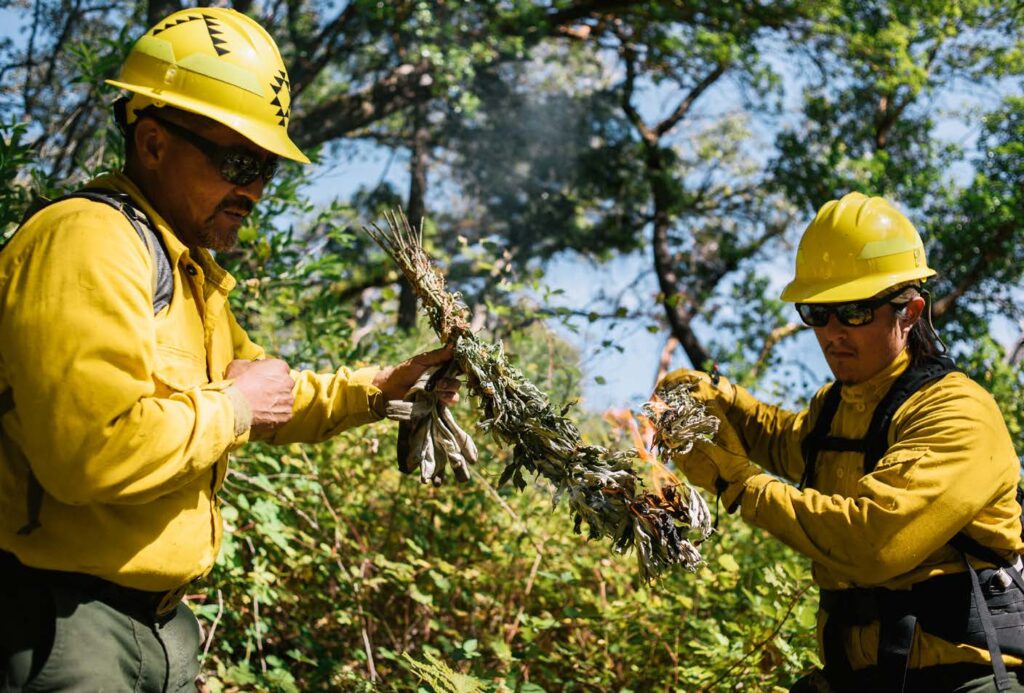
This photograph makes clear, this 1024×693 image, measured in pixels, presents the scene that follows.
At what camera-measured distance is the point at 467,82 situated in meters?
10.7

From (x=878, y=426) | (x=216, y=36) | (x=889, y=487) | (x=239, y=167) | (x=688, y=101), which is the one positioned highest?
(x=688, y=101)

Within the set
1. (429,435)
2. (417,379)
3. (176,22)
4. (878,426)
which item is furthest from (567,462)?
(176,22)

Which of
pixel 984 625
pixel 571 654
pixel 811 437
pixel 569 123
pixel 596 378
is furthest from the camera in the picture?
pixel 569 123

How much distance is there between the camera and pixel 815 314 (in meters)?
3.22

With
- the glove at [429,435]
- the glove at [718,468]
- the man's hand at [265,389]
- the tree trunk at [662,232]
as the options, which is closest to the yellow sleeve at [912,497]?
the glove at [718,468]

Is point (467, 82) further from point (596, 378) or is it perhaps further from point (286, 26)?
point (596, 378)

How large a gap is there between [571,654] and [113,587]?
247 centimetres

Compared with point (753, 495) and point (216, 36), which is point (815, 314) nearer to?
point (753, 495)

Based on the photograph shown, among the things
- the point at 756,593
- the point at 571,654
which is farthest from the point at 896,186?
the point at 571,654

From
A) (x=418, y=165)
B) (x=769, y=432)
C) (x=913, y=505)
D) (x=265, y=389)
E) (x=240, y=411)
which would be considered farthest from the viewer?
(x=418, y=165)

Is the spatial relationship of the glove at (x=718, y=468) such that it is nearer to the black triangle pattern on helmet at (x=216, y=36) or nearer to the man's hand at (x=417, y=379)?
the man's hand at (x=417, y=379)

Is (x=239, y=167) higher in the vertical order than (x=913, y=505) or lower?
higher

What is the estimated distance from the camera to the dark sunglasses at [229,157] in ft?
8.09

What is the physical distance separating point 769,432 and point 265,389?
196 centimetres
